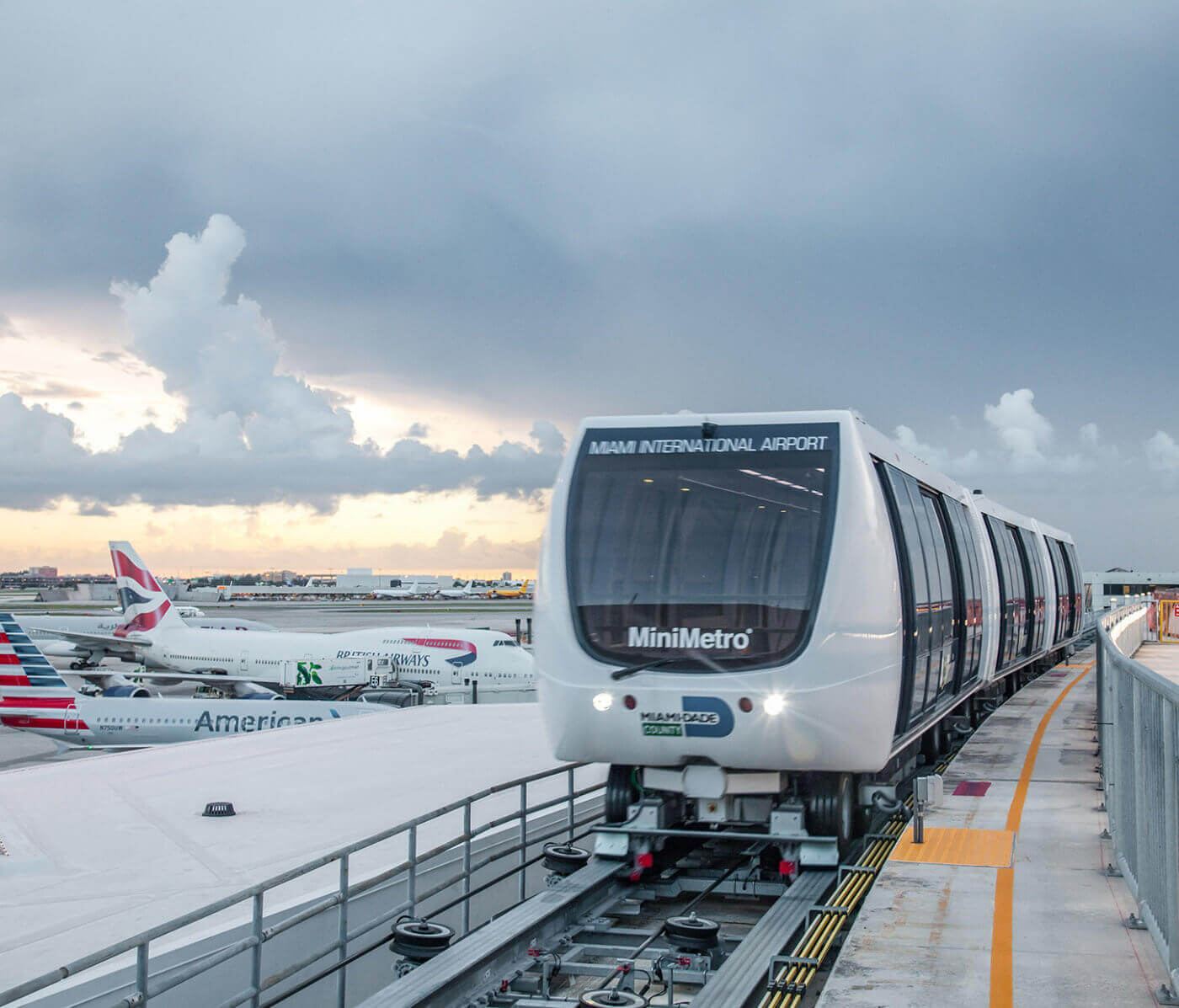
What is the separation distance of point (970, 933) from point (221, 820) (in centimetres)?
1364

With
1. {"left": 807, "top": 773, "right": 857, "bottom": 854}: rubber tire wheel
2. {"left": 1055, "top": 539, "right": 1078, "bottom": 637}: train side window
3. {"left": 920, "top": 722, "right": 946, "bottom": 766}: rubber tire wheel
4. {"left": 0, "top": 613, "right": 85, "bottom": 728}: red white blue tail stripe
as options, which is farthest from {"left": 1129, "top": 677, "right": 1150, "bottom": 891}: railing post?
{"left": 0, "top": 613, "right": 85, "bottom": 728}: red white blue tail stripe

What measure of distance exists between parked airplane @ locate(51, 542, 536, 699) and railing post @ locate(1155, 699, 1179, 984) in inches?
1641

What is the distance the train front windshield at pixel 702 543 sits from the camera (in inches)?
359

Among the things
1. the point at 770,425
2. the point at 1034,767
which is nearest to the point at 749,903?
the point at 770,425

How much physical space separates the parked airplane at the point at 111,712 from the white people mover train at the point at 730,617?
2796cm

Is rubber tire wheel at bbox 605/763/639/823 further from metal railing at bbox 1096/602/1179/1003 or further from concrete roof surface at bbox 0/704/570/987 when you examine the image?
concrete roof surface at bbox 0/704/570/987

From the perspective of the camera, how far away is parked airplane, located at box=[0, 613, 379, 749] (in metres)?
36.4

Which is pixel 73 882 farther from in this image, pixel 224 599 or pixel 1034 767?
pixel 224 599

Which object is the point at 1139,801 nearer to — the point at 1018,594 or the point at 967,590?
the point at 967,590

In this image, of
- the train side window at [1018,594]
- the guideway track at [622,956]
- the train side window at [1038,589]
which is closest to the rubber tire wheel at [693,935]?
Answer: the guideway track at [622,956]

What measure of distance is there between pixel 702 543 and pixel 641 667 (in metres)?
1.13

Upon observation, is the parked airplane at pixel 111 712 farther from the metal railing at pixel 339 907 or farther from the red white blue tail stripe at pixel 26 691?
the metal railing at pixel 339 907

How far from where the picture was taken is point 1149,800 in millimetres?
7004

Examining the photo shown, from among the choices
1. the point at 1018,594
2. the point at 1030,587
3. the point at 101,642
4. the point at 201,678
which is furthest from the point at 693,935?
the point at 101,642
